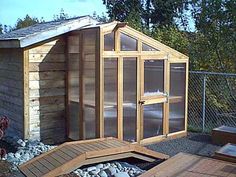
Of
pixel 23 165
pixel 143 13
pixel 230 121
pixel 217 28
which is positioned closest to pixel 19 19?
pixel 143 13

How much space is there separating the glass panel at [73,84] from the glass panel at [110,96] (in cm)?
72

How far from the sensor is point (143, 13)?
1892 centimetres

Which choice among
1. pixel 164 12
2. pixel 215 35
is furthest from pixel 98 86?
pixel 164 12

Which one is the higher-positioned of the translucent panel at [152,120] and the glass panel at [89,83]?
the glass panel at [89,83]

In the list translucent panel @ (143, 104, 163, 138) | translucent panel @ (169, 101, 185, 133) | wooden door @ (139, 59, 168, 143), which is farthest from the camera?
translucent panel @ (169, 101, 185, 133)

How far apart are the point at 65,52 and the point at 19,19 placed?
1347 centimetres

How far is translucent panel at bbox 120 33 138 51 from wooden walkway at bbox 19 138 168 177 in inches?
64.4

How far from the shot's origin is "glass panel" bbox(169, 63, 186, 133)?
22.3 feet

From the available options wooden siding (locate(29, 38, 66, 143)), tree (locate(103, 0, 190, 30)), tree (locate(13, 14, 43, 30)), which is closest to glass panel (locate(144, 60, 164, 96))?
wooden siding (locate(29, 38, 66, 143))

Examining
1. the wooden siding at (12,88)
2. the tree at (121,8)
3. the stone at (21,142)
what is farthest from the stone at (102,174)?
the tree at (121,8)

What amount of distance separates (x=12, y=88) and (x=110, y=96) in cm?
208

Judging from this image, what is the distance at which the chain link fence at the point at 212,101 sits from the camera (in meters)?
8.23

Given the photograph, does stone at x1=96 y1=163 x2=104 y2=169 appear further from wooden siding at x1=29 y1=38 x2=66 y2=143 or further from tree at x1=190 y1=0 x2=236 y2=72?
tree at x1=190 y1=0 x2=236 y2=72

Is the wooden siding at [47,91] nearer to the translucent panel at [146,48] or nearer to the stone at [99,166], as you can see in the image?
the translucent panel at [146,48]
